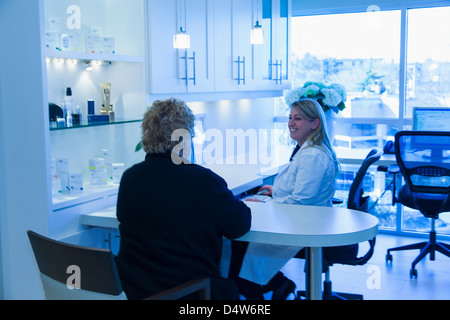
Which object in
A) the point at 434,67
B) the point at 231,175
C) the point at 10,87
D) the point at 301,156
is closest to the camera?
the point at 10,87

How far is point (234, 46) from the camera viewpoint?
401cm

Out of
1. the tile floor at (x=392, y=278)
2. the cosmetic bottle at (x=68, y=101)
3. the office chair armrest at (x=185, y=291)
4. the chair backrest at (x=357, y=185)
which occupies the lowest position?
the tile floor at (x=392, y=278)

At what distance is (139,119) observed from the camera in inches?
118

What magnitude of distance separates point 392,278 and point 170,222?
104 inches

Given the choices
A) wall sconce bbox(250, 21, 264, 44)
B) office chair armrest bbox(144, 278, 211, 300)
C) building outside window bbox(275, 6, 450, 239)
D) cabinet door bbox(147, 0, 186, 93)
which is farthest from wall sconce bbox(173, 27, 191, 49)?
building outside window bbox(275, 6, 450, 239)

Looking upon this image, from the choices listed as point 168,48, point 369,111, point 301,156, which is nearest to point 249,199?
point 301,156

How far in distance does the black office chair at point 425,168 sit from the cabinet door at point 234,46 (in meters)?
1.25

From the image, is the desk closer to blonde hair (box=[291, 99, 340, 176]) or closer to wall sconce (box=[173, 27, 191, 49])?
blonde hair (box=[291, 99, 340, 176])

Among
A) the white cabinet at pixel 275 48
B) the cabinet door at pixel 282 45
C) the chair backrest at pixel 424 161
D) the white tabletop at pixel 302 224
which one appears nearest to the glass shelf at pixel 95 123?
the white tabletop at pixel 302 224

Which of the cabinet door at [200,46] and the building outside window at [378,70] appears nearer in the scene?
the cabinet door at [200,46]

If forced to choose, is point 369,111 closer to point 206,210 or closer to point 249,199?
point 249,199

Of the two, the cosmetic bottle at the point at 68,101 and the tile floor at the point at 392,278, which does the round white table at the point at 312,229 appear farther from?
the tile floor at the point at 392,278

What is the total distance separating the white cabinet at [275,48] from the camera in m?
4.48

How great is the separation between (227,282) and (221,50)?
7.00 ft
